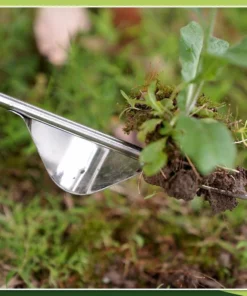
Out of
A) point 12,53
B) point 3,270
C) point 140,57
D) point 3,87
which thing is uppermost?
point 140,57

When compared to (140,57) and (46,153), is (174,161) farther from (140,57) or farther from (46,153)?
(140,57)

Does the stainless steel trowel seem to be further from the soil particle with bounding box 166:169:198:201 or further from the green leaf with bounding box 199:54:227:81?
the green leaf with bounding box 199:54:227:81

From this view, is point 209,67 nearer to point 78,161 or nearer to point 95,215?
point 78,161

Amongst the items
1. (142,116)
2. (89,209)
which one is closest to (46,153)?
(142,116)

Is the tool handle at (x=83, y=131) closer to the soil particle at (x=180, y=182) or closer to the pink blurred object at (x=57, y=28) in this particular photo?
the soil particle at (x=180, y=182)

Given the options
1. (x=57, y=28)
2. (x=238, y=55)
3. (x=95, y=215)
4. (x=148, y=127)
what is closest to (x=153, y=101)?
(x=148, y=127)
